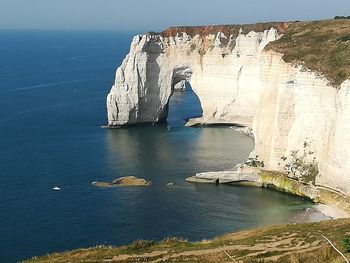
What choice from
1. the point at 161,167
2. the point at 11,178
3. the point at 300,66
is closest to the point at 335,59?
the point at 300,66

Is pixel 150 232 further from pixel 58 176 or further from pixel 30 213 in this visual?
pixel 58 176

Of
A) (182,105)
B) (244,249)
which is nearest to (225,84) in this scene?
(182,105)

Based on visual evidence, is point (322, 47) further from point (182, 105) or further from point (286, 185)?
point (182, 105)

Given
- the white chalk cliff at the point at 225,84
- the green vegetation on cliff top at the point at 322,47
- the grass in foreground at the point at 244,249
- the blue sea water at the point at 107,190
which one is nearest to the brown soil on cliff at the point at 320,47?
the green vegetation on cliff top at the point at 322,47

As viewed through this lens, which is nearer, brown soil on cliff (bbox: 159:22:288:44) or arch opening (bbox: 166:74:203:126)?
brown soil on cliff (bbox: 159:22:288:44)

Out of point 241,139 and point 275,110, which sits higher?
point 275,110

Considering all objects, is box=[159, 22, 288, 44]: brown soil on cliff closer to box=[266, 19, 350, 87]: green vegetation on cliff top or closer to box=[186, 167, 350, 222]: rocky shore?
box=[266, 19, 350, 87]: green vegetation on cliff top

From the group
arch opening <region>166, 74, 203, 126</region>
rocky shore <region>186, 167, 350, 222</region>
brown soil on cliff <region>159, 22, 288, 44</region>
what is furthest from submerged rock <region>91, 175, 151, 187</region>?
brown soil on cliff <region>159, 22, 288, 44</region>
